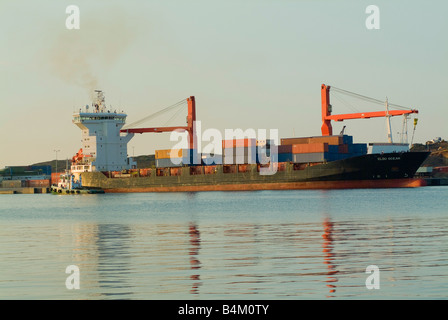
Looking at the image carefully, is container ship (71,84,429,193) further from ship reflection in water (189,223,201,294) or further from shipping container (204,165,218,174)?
ship reflection in water (189,223,201,294)

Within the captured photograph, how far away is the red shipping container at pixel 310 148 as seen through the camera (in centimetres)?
8144

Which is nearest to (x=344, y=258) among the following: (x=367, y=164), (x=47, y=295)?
(x=47, y=295)

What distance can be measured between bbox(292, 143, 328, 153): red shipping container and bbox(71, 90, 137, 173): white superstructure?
3122 cm

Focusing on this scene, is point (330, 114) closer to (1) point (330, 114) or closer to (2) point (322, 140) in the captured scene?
(1) point (330, 114)

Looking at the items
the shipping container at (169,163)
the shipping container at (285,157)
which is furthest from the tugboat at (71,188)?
the shipping container at (285,157)

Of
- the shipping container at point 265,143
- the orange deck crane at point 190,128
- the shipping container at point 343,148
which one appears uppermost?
the orange deck crane at point 190,128

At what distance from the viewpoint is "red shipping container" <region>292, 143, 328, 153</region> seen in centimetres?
8144

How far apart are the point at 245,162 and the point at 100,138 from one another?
1020 inches

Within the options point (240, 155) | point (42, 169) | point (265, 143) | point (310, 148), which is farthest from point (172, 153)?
point (42, 169)

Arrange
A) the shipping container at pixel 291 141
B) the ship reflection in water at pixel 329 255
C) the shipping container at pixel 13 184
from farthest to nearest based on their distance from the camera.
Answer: the shipping container at pixel 13 184 < the shipping container at pixel 291 141 < the ship reflection in water at pixel 329 255

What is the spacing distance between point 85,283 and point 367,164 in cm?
6688

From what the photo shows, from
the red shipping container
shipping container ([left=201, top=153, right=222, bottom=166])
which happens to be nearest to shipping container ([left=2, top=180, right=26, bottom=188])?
shipping container ([left=201, top=153, right=222, bottom=166])

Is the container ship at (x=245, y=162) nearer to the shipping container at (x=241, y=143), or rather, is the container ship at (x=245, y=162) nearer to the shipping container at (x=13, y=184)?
the shipping container at (x=241, y=143)
